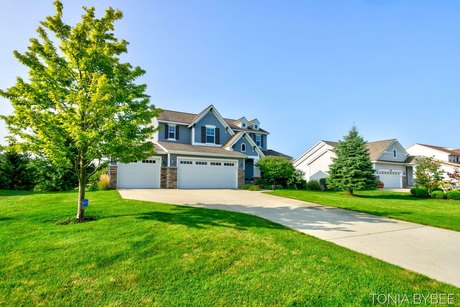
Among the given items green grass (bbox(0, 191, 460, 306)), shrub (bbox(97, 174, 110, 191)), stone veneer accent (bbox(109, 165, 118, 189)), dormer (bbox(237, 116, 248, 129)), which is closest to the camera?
green grass (bbox(0, 191, 460, 306))

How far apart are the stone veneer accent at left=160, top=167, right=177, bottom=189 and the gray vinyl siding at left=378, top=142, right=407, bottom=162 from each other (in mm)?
25573

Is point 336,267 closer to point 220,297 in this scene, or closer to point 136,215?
point 220,297

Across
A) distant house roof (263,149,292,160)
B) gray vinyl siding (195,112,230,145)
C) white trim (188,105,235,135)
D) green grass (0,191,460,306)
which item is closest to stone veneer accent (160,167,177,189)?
gray vinyl siding (195,112,230,145)

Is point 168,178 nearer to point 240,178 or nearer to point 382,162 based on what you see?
point 240,178

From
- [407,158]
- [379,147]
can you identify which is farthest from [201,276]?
[407,158]

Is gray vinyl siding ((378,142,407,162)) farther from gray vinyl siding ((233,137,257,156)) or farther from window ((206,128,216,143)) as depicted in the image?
window ((206,128,216,143))

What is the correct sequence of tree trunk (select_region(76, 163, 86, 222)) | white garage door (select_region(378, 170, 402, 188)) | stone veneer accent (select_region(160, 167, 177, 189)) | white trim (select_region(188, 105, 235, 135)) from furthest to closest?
white garage door (select_region(378, 170, 402, 188))
white trim (select_region(188, 105, 235, 135))
stone veneer accent (select_region(160, 167, 177, 189))
tree trunk (select_region(76, 163, 86, 222))

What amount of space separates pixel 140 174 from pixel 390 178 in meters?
30.1

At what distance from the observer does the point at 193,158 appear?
63.9ft

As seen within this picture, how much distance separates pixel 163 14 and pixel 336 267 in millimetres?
12169

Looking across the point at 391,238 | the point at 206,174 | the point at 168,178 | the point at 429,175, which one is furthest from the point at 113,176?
the point at 429,175

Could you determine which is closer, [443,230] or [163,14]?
[443,230]

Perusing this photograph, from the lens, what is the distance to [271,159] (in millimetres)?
21266

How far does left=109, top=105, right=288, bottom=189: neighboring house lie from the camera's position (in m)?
17.9
